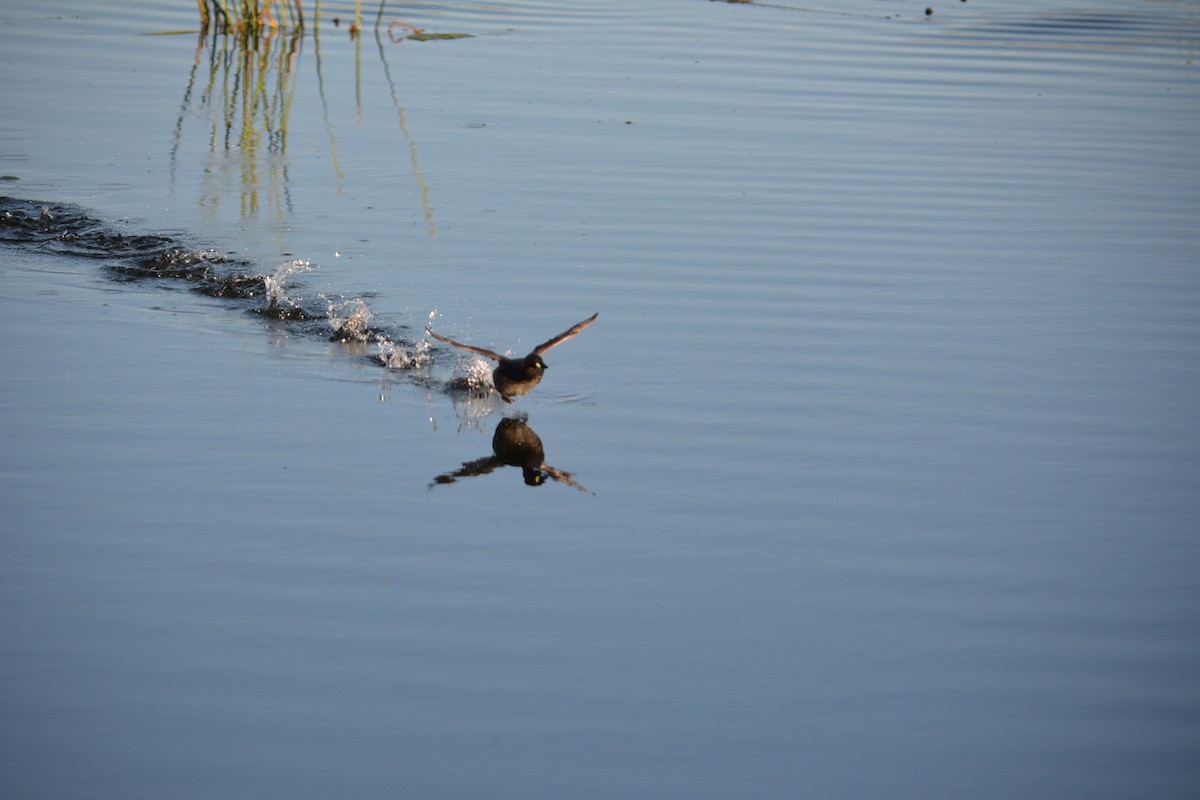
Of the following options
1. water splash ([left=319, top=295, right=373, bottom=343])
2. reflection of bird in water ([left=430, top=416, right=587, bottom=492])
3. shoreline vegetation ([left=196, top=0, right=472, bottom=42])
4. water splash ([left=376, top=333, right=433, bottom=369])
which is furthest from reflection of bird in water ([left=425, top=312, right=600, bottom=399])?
shoreline vegetation ([left=196, top=0, right=472, bottom=42])

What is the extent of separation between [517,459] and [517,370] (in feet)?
1.70

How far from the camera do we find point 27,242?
983 cm

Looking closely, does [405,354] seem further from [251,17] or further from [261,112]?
[251,17]

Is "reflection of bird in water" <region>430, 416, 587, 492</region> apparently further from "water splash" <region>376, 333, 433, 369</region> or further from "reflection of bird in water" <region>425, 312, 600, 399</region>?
"water splash" <region>376, 333, 433, 369</region>

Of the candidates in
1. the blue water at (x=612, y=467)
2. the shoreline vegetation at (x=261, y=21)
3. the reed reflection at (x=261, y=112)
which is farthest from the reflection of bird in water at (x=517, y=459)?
the shoreline vegetation at (x=261, y=21)

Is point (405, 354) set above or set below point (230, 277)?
below

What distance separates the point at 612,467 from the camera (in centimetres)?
661

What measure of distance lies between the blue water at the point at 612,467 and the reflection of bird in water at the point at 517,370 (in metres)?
0.20

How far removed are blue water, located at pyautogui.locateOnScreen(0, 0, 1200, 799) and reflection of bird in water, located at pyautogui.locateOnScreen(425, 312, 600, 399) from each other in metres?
0.20

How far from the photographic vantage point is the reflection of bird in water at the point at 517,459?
6.50m

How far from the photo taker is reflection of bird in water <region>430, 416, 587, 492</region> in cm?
650

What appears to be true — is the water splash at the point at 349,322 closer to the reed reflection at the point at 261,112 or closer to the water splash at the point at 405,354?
the water splash at the point at 405,354

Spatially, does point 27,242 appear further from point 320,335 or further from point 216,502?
point 216,502

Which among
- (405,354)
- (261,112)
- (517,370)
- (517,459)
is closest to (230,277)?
(405,354)
